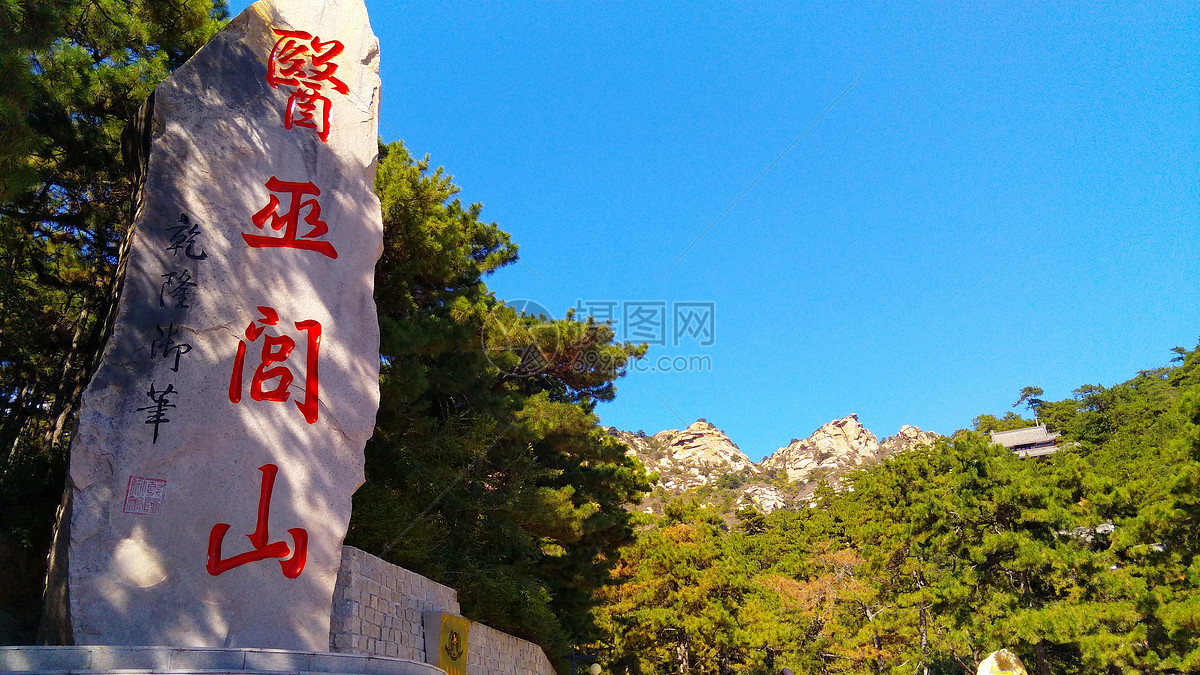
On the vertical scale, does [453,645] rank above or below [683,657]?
above

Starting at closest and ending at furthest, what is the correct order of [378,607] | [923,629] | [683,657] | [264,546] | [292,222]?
1. [264,546]
2. [292,222]
3. [378,607]
4. [923,629]
5. [683,657]

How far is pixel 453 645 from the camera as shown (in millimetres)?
7660

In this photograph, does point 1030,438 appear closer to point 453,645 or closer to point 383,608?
point 453,645

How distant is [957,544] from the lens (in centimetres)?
1448

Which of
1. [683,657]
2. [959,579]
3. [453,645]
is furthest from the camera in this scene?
[683,657]

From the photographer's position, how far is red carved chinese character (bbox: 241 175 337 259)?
17.5 ft

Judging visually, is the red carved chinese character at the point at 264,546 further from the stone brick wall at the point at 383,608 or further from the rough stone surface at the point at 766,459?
the rough stone surface at the point at 766,459

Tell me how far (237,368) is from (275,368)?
0.24 m

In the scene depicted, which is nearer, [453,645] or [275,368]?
[275,368]

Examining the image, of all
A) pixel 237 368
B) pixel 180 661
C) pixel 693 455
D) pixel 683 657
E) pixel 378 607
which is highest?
pixel 693 455

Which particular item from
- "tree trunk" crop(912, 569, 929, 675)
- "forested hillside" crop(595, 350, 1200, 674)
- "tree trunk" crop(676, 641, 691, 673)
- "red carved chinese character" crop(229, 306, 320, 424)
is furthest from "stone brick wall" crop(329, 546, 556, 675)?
"tree trunk" crop(676, 641, 691, 673)

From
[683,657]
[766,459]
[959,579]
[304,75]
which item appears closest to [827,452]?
[766,459]

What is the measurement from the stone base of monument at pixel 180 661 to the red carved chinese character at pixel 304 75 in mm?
3915

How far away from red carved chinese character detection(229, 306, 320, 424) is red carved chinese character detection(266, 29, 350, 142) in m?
1.73
